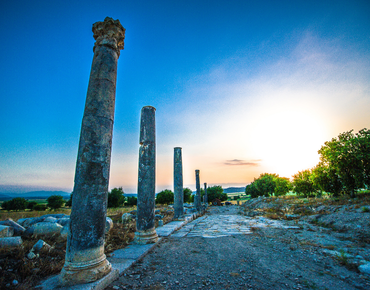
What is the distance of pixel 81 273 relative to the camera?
111 inches

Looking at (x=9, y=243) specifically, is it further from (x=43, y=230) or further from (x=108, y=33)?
(x=108, y=33)

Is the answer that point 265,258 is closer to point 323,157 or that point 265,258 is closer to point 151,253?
point 151,253

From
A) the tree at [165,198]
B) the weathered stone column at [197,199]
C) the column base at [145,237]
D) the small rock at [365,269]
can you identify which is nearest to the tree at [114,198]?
the tree at [165,198]

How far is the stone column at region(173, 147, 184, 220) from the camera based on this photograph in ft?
36.5

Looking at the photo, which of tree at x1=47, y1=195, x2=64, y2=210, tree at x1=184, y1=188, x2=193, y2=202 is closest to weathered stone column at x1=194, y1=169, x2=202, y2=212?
tree at x1=184, y1=188, x2=193, y2=202

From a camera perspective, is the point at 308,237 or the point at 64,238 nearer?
the point at 64,238

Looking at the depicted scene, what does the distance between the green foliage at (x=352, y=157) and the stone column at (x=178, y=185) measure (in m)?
13.3

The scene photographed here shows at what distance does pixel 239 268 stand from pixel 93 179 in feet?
11.0

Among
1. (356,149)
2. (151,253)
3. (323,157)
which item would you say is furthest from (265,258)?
(323,157)

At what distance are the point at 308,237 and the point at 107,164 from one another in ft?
22.2

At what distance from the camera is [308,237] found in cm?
610

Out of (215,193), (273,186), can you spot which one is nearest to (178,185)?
(215,193)

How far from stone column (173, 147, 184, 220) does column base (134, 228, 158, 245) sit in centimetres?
544

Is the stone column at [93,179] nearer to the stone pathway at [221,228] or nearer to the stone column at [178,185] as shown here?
the stone pathway at [221,228]
